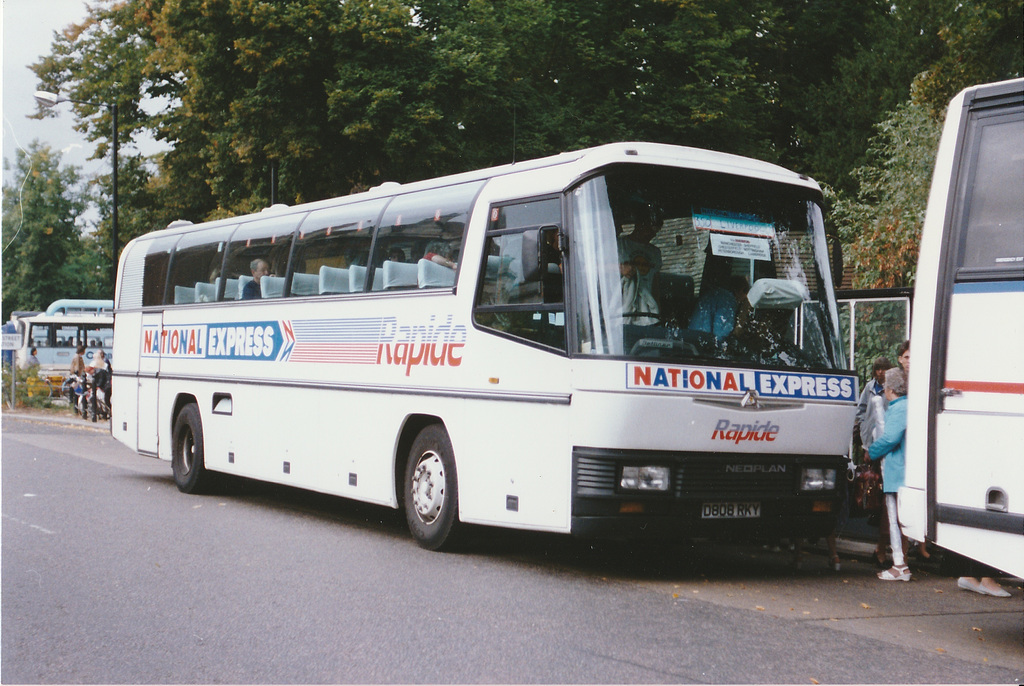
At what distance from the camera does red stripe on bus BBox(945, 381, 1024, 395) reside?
20.6 feet

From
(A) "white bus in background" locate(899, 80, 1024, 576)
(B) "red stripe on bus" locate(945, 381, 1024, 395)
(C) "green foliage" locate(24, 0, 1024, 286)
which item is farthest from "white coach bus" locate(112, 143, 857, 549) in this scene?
(C) "green foliage" locate(24, 0, 1024, 286)

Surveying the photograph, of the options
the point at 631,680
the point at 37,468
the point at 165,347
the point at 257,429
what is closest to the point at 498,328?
the point at 631,680

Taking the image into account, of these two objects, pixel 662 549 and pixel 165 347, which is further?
pixel 165 347

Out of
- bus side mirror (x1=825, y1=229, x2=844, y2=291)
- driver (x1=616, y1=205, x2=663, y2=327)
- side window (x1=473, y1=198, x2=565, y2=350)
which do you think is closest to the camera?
driver (x1=616, y1=205, x2=663, y2=327)

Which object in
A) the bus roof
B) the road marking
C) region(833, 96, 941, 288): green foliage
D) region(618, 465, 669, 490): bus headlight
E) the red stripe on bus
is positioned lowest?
the road marking

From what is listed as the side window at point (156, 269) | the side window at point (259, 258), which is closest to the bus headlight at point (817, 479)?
the side window at point (259, 258)

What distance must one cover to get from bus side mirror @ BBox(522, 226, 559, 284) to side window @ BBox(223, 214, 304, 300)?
15.7 feet

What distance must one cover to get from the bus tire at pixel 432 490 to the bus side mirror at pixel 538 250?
1.83 metres

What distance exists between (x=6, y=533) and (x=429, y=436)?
159 inches

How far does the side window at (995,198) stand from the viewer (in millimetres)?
6500

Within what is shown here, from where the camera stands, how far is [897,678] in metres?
5.94

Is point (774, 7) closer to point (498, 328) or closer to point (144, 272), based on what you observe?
point (144, 272)

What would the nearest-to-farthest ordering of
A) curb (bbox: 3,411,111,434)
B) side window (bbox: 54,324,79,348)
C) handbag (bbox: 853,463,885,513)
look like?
handbag (bbox: 853,463,885,513)
curb (bbox: 3,411,111,434)
side window (bbox: 54,324,79,348)

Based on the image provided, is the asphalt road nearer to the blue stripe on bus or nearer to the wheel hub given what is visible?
the wheel hub
